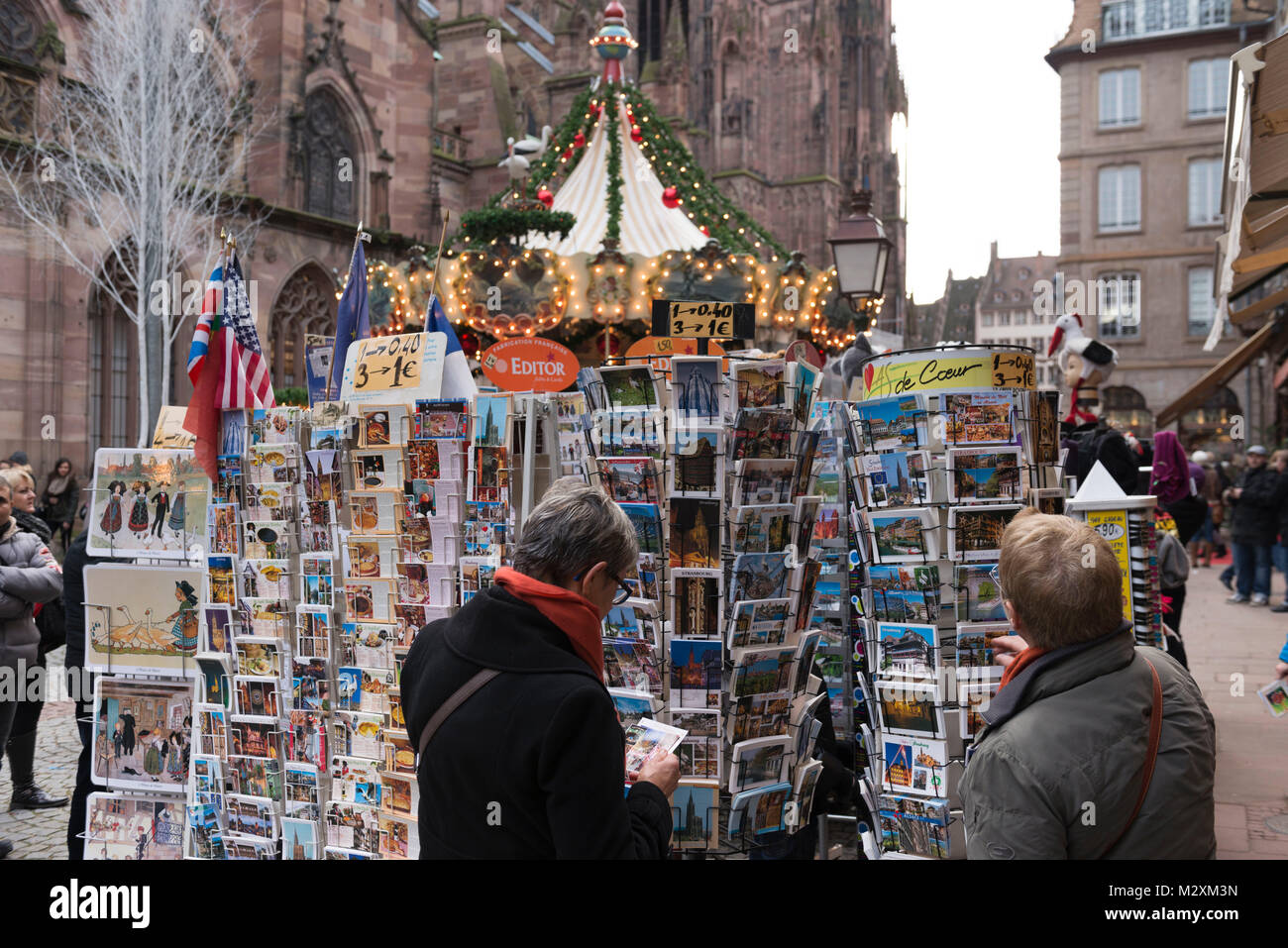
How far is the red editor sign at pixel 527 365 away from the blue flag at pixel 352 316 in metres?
0.93

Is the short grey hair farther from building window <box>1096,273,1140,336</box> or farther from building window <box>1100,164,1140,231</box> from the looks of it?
building window <box>1100,164,1140,231</box>

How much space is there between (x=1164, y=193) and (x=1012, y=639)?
3410 cm

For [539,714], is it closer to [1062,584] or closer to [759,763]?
[1062,584]

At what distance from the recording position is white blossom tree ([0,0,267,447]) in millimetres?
17875

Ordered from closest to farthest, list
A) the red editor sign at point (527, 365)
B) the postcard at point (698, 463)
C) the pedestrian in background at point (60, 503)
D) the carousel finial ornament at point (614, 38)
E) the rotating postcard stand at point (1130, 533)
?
the postcard at point (698, 463) < the rotating postcard stand at point (1130, 533) < the red editor sign at point (527, 365) < the carousel finial ornament at point (614, 38) < the pedestrian in background at point (60, 503)

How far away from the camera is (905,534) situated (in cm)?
381

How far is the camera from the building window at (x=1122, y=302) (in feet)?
108

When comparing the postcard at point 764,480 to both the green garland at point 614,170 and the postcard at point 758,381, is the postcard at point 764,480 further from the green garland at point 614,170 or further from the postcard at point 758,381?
the green garland at point 614,170

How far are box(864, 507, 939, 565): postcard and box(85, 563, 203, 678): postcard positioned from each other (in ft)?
9.50

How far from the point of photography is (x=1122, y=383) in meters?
33.3

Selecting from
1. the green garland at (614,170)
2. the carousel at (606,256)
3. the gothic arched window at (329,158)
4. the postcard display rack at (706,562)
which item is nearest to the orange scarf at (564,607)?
the postcard display rack at (706,562)

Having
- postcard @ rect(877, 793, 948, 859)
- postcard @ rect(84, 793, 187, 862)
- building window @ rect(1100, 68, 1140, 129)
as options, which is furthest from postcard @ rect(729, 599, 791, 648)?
building window @ rect(1100, 68, 1140, 129)

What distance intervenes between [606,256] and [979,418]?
966 cm

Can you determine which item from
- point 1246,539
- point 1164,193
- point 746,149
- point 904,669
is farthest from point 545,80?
point 904,669
